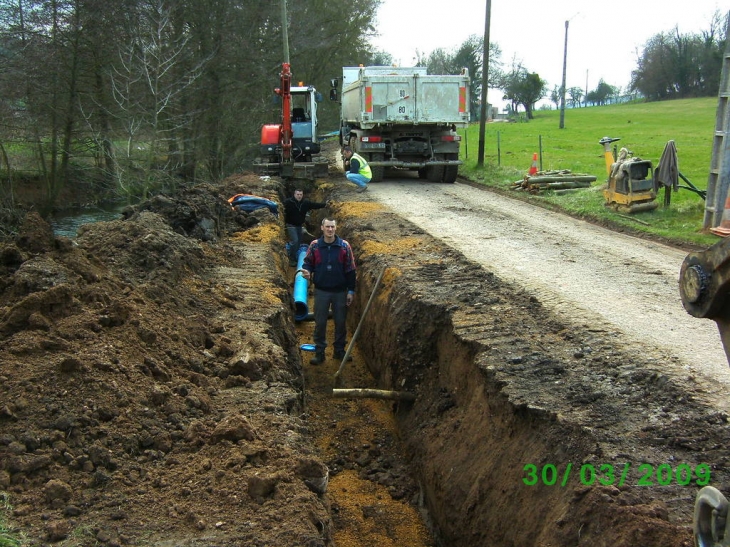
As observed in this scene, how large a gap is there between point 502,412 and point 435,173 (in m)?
14.6

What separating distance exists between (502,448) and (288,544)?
2.37 metres

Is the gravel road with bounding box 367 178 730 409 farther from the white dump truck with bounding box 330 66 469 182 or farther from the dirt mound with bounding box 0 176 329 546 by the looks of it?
the dirt mound with bounding box 0 176 329 546

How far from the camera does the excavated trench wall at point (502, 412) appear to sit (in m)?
4.08

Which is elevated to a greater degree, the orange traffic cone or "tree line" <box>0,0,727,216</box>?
"tree line" <box>0,0,727,216</box>

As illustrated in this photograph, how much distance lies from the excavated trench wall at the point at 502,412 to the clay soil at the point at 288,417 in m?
0.02

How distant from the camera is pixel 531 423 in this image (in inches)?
202

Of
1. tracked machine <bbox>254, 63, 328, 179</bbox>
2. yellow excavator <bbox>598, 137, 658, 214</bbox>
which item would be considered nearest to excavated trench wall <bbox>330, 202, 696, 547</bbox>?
A: yellow excavator <bbox>598, 137, 658, 214</bbox>

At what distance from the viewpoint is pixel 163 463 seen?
4145 mm

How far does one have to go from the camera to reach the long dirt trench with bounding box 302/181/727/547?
4105mm

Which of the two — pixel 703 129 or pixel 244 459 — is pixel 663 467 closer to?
pixel 244 459

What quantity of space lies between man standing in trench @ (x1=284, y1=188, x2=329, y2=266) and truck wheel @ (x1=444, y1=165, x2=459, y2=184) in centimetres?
713

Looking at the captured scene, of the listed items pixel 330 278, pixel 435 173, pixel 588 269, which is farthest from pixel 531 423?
pixel 435 173

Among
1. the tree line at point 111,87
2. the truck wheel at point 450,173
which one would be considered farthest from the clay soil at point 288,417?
the truck wheel at point 450,173

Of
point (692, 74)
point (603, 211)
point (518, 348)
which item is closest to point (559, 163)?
point (603, 211)
